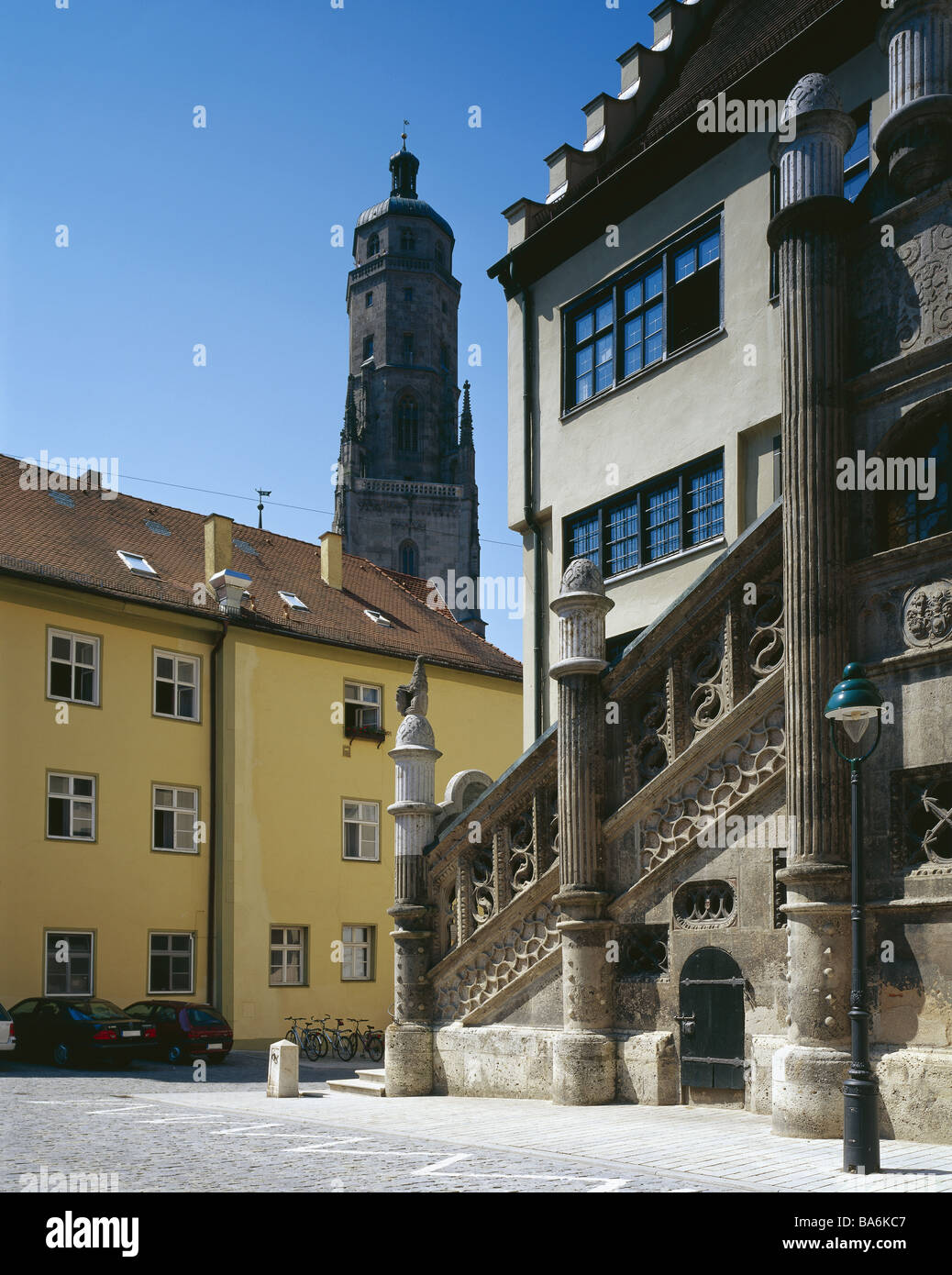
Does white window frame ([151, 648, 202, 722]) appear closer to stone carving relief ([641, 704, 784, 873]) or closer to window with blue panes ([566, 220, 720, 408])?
window with blue panes ([566, 220, 720, 408])

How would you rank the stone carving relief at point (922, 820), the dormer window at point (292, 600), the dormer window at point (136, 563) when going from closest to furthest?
the stone carving relief at point (922, 820), the dormer window at point (136, 563), the dormer window at point (292, 600)

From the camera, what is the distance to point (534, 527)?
23344mm

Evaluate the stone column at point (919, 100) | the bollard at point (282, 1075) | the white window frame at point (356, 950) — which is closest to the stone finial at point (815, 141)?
the stone column at point (919, 100)

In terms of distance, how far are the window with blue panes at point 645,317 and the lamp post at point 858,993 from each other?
1004 centimetres

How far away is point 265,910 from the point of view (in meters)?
32.5

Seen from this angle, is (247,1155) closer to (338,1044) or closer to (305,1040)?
(338,1044)

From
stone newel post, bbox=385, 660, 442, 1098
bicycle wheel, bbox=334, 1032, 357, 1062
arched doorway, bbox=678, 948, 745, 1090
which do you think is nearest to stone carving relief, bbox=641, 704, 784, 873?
arched doorway, bbox=678, 948, 745, 1090

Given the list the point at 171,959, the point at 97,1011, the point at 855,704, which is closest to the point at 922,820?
the point at 855,704

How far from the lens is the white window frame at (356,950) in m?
34.3

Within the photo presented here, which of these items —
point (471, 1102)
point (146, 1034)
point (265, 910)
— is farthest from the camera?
point (265, 910)

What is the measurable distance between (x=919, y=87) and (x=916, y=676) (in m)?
5.54

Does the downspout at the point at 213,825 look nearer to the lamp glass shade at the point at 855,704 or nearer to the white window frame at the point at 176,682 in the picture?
the white window frame at the point at 176,682
